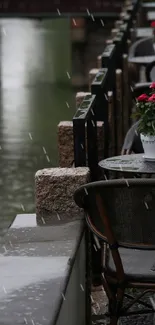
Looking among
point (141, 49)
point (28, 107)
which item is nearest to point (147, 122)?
point (141, 49)

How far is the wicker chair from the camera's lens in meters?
4.98

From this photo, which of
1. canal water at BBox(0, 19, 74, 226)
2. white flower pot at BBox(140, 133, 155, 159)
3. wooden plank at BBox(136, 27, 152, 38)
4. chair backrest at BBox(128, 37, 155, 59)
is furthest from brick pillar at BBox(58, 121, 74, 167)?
wooden plank at BBox(136, 27, 152, 38)

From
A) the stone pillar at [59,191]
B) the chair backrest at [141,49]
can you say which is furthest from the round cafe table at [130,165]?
the chair backrest at [141,49]

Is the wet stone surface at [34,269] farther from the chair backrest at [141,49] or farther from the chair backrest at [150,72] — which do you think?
the chair backrest at [141,49]

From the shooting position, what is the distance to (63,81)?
20406 millimetres

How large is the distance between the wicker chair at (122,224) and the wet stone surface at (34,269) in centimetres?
22

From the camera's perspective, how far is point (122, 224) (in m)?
5.06

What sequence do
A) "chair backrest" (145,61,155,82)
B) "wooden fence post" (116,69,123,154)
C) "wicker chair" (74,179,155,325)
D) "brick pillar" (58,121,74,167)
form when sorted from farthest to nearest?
"chair backrest" (145,61,155,82)
"wooden fence post" (116,69,123,154)
"brick pillar" (58,121,74,167)
"wicker chair" (74,179,155,325)

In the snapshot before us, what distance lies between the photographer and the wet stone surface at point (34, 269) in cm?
425

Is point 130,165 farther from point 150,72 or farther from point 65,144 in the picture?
point 150,72

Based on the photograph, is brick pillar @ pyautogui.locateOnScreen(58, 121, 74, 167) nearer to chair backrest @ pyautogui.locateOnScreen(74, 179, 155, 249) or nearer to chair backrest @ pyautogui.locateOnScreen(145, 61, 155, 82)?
chair backrest @ pyautogui.locateOnScreen(74, 179, 155, 249)

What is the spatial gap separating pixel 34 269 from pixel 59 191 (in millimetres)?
897

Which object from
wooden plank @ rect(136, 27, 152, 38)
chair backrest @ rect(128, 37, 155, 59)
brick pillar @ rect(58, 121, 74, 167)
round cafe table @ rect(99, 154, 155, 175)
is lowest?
wooden plank @ rect(136, 27, 152, 38)

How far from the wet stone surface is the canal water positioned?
3456 millimetres
